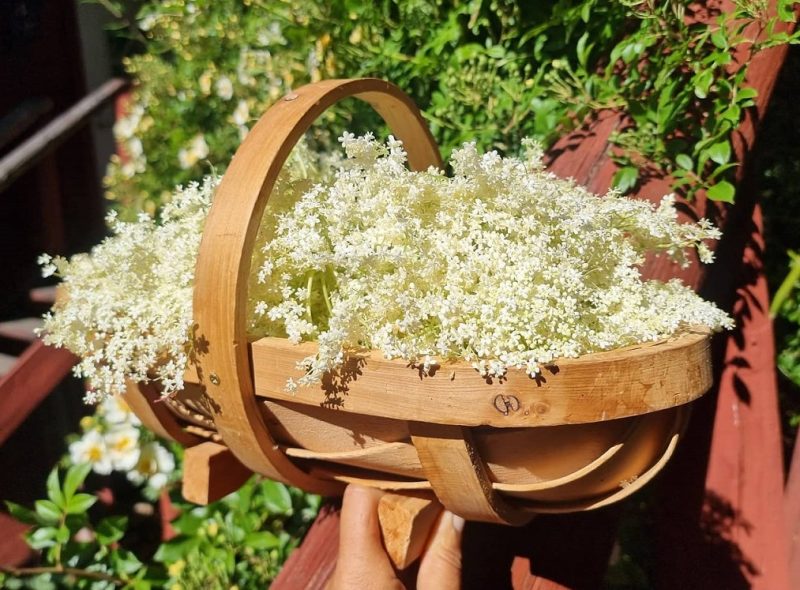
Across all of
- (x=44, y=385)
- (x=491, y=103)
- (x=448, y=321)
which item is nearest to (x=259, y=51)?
(x=491, y=103)

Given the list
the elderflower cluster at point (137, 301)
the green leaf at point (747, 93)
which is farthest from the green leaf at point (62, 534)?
the green leaf at point (747, 93)

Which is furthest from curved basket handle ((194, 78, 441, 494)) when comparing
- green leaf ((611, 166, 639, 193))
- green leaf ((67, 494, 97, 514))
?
green leaf ((67, 494, 97, 514))

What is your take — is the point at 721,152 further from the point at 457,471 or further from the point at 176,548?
the point at 176,548

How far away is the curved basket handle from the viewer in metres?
0.62

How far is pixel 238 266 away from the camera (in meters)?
0.62

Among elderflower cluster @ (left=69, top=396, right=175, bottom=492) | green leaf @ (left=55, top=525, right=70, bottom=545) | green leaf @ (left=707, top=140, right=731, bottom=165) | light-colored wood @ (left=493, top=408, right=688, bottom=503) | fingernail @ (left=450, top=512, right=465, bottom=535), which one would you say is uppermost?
green leaf @ (left=707, top=140, right=731, bottom=165)

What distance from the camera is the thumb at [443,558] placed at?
0.81m

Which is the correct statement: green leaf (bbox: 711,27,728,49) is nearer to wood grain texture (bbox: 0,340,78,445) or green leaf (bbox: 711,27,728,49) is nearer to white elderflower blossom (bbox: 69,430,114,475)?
white elderflower blossom (bbox: 69,430,114,475)

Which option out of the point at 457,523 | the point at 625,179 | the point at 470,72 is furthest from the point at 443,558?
the point at 470,72

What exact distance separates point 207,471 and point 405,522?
0.30m

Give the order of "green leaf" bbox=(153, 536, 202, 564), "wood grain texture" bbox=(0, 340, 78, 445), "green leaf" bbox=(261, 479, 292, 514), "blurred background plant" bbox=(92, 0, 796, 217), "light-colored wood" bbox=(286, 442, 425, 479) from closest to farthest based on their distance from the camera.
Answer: "light-colored wood" bbox=(286, 442, 425, 479) → "blurred background plant" bbox=(92, 0, 796, 217) → "green leaf" bbox=(261, 479, 292, 514) → "green leaf" bbox=(153, 536, 202, 564) → "wood grain texture" bbox=(0, 340, 78, 445)

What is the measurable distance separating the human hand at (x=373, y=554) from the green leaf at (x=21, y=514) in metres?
1.04

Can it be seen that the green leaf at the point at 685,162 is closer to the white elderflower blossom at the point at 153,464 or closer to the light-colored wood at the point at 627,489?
the light-colored wood at the point at 627,489

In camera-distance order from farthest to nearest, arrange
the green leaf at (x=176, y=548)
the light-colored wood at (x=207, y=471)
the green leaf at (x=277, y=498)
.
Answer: the green leaf at (x=176, y=548) < the green leaf at (x=277, y=498) < the light-colored wood at (x=207, y=471)
